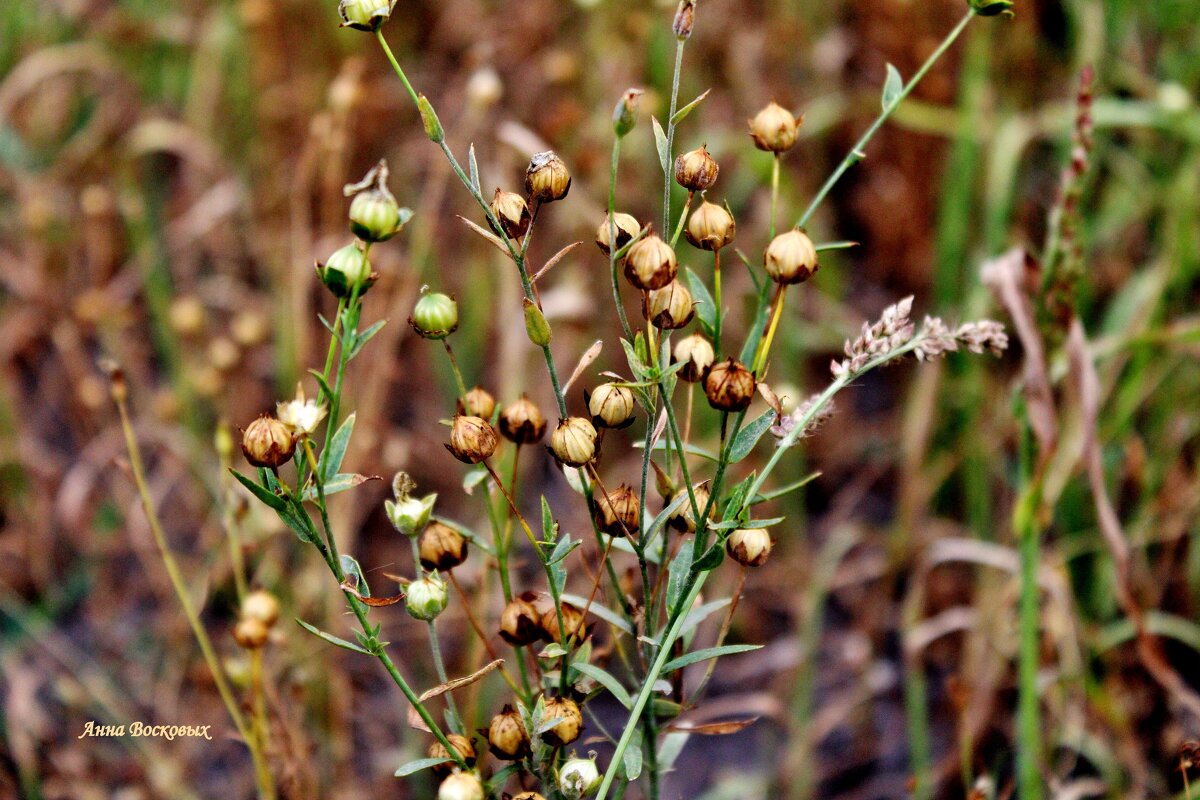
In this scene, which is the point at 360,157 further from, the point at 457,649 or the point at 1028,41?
the point at 1028,41

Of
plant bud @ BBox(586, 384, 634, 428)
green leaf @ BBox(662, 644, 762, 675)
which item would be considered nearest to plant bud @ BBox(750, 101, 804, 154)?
plant bud @ BBox(586, 384, 634, 428)

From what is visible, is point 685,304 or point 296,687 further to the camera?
point 296,687

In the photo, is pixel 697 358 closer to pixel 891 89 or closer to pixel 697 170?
pixel 697 170

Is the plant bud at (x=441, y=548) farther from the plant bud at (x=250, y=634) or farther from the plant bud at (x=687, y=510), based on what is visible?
the plant bud at (x=250, y=634)

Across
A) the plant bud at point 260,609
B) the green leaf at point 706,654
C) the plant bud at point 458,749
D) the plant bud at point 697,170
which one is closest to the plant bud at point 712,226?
the plant bud at point 697,170

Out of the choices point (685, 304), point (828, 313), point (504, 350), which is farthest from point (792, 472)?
point (685, 304)

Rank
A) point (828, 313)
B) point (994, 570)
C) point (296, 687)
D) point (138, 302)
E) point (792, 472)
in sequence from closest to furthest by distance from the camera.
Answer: point (296, 687) < point (994, 570) < point (792, 472) < point (828, 313) < point (138, 302)
